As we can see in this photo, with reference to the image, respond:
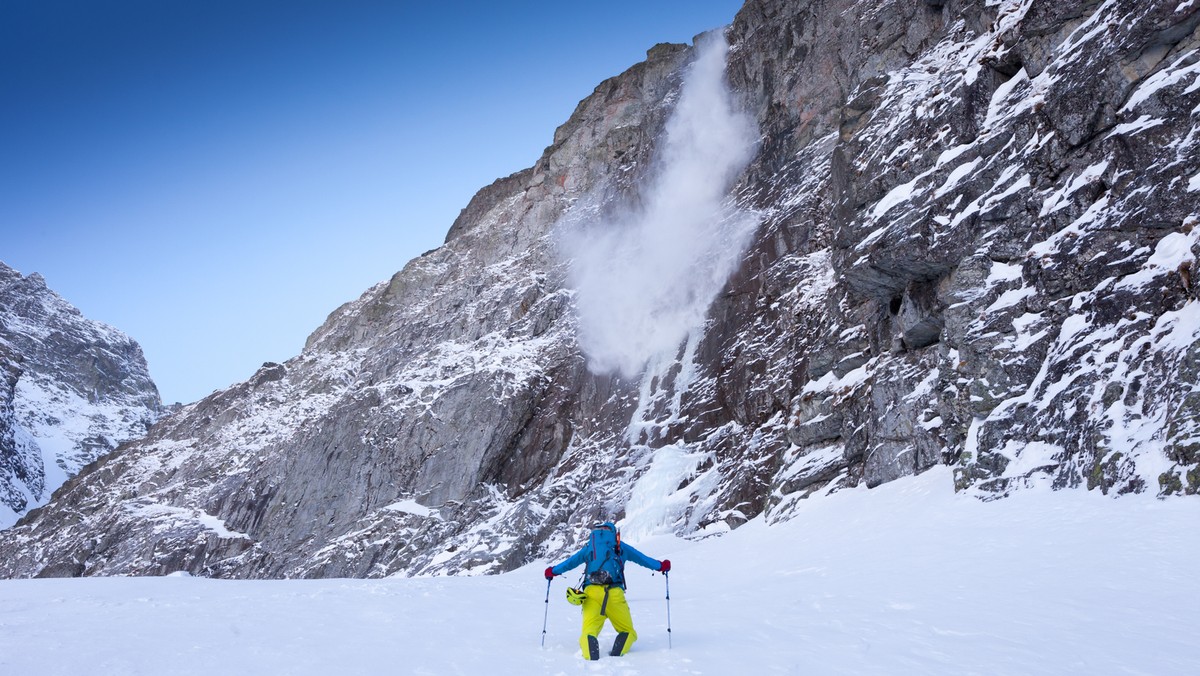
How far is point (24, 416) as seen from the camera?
134 m

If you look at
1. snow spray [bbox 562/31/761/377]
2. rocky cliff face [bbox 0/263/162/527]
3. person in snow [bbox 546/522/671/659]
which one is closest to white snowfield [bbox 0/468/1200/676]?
person in snow [bbox 546/522/671/659]

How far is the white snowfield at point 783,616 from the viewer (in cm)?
701

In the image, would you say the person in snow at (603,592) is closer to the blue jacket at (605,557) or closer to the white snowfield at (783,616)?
the blue jacket at (605,557)

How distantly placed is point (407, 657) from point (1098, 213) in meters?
17.5

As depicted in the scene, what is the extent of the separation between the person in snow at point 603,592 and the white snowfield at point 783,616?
317mm

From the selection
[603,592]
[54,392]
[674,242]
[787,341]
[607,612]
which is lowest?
[607,612]

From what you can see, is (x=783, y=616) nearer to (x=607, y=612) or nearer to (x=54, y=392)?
(x=607, y=612)

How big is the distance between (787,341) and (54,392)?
159 metres

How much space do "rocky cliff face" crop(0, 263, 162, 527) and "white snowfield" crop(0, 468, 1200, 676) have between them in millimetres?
128580

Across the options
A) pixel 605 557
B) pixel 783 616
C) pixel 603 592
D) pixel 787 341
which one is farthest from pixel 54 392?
pixel 783 616

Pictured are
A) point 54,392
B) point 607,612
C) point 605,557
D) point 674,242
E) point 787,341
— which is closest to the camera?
point 607,612

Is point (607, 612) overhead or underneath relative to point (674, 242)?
underneath

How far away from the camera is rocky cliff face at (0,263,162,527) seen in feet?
402

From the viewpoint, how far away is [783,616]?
377 inches
